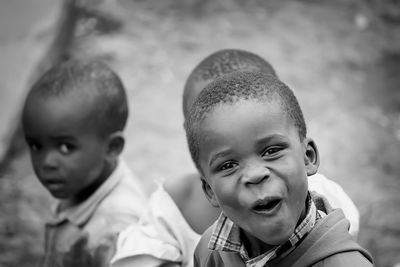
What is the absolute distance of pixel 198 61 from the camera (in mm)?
5609

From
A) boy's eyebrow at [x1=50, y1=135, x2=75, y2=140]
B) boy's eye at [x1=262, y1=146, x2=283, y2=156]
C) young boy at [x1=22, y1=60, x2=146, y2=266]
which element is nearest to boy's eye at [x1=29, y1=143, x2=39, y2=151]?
young boy at [x1=22, y1=60, x2=146, y2=266]

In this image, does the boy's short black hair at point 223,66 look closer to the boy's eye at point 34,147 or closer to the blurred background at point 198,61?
the boy's eye at point 34,147

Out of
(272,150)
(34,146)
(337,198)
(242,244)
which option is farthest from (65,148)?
(272,150)

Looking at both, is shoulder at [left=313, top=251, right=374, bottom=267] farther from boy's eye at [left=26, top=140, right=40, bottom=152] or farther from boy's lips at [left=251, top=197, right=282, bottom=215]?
boy's eye at [left=26, top=140, right=40, bottom=152]

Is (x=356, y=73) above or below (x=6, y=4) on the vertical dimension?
below

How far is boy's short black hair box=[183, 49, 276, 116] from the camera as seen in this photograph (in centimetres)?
284

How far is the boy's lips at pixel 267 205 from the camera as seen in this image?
1781 mm

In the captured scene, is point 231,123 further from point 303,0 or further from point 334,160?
point 303,0

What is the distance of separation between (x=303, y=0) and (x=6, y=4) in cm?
275

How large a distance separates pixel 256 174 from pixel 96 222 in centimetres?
156

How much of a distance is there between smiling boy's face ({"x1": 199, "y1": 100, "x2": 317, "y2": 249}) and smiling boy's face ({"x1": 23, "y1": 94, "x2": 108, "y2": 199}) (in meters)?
1.41

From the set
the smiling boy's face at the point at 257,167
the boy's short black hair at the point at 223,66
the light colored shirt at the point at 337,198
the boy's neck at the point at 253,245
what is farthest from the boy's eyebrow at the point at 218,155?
the boy's short black hair at the point at 223,66

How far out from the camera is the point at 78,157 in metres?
3.19

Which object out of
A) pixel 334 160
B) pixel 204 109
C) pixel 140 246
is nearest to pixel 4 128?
pixel 334 160
